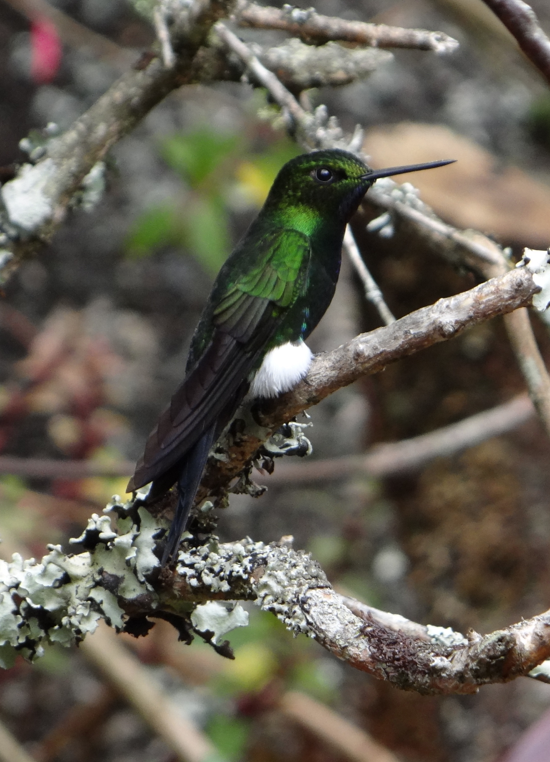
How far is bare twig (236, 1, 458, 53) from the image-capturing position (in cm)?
153

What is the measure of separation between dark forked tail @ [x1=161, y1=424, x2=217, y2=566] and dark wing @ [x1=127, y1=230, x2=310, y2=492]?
0.04 feet

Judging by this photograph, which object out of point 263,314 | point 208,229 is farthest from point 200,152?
point 263,314

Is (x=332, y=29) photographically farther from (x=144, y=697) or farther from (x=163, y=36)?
(x=144, y=697)

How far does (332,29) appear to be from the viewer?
159cm

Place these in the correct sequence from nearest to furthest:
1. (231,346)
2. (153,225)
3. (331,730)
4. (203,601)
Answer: (203,601) < (231,346) < (153,225) < (331,730)

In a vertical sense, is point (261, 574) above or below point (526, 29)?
below

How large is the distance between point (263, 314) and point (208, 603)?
54 cm

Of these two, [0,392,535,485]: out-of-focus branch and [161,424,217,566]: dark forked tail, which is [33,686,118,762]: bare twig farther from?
[161,424,217,566]: dark forked tail

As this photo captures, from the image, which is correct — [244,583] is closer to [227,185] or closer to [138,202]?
[227,185]

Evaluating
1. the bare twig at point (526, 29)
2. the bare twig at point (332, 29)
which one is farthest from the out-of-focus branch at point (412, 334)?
the bare twig at point (332, 29)

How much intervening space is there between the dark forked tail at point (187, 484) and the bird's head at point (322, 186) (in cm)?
61

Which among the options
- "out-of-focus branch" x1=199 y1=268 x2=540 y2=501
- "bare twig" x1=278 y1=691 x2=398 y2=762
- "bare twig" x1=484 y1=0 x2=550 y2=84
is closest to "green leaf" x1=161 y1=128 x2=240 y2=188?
"bare twig" x1=484 y1=0 x2=550 y2=84

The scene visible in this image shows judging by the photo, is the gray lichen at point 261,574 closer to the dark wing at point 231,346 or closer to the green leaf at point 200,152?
the dark wing at point 231,346

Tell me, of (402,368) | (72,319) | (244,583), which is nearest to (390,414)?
(402,368)
